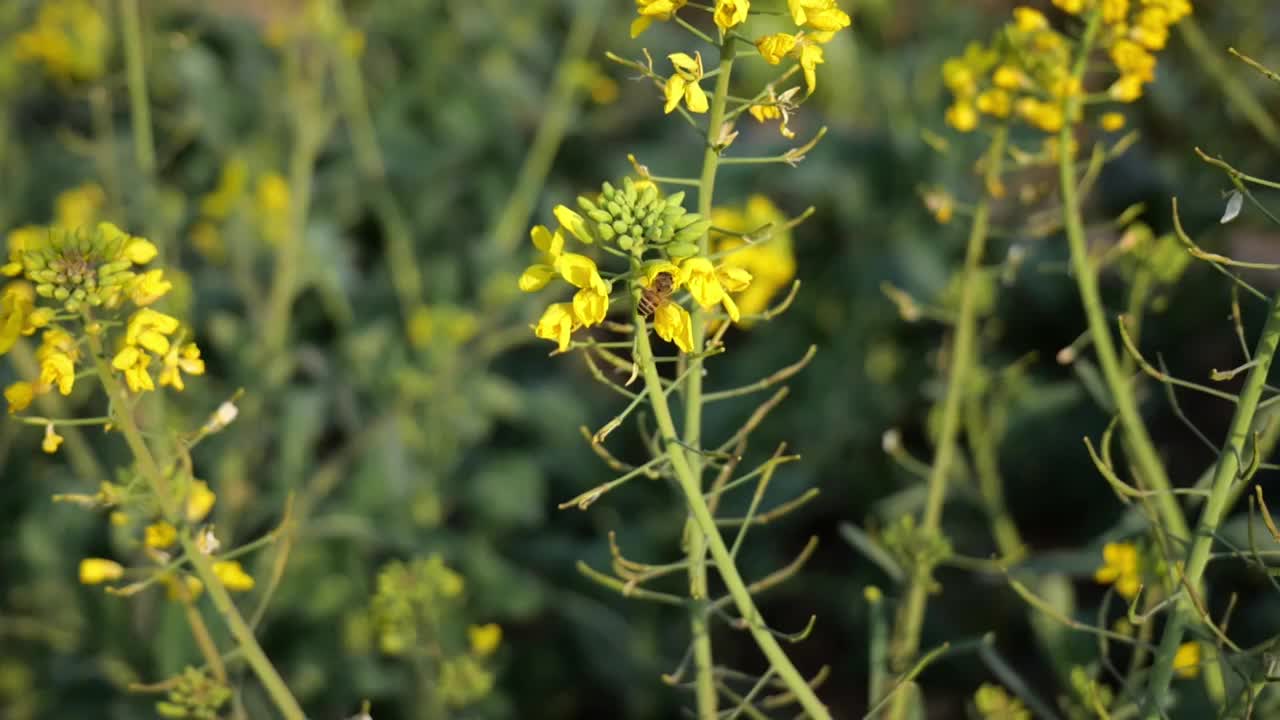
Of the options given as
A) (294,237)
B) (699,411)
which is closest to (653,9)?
(699,411)

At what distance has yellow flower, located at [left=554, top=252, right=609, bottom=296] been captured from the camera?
49.3 inches

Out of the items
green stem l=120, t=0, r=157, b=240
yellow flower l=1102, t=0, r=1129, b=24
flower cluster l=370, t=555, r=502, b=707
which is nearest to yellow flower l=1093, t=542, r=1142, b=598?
yellow flower l=1102, t=0, r=1129, b=24

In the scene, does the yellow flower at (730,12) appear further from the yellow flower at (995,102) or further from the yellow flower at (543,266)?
the yellow flower at (995,102)

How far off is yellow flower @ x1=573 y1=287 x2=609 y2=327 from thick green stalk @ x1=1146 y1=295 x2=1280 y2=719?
0.73m

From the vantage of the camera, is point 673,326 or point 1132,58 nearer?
point 673,326

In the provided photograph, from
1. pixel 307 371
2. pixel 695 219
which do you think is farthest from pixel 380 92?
pixel 695 219

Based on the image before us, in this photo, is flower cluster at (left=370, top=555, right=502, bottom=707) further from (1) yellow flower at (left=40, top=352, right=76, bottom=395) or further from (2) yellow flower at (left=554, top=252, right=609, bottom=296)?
(2) yellow flower at (left=554, top=252, right=609, bottom=296)

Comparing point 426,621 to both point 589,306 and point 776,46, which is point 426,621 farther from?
point 776,46

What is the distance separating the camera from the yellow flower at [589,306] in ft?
4.13

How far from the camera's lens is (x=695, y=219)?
4.22 ft

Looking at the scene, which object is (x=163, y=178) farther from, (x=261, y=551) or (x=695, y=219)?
(x=695, y=219)

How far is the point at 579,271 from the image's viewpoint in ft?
4.18

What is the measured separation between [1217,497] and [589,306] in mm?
780

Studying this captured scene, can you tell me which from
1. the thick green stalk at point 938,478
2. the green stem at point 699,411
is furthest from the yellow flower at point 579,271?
the thick green stalk at point 938,478
